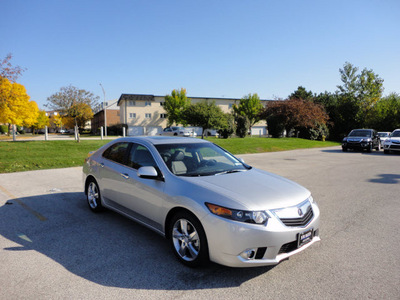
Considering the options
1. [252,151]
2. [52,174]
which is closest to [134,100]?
[252,151]

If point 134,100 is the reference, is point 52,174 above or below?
below

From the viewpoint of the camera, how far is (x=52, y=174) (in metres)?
9.91

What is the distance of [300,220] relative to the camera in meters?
3.11

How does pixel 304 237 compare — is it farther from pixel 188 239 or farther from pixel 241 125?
pixel 241 125

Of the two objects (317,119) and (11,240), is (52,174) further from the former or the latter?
(317,119)

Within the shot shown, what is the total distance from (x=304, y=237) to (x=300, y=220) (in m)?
0.20

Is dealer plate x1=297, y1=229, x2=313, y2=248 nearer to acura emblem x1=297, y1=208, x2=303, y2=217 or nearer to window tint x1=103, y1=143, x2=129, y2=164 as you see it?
acura emblem x1=297, y1=208, x2=303, y2=217

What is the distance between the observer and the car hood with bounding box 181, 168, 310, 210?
9.77ft

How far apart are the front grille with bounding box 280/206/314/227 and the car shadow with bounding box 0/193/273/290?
2.25ft

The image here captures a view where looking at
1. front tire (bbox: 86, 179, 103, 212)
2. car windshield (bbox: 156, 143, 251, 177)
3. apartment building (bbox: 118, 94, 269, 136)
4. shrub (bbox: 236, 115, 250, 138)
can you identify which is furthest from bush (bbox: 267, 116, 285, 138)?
front tire (bbox: 86, 179, 103, 212)

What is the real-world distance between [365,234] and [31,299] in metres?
4.57

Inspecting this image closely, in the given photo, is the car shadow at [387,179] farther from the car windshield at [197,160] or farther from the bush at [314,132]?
the bush at [314,132]

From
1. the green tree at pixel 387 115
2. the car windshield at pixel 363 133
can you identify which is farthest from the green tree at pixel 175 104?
the car windshield at pixel 363 133

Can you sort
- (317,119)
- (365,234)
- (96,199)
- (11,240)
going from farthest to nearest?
(317,119) → (96,199) → (365,234) → (11,240)
